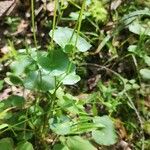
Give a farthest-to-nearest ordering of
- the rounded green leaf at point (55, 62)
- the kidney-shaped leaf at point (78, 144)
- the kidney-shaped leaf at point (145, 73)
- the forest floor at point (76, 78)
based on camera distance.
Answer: the kidney-shaped leaf at point (145, 73) < the kidney-shaped leaf at point (78, 144) < the forest floor at point (76, 78) < the rounded green leaf at point (55, 62)

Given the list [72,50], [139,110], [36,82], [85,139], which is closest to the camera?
[72,50]

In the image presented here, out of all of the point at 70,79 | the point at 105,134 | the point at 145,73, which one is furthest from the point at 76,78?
the point at 145,73

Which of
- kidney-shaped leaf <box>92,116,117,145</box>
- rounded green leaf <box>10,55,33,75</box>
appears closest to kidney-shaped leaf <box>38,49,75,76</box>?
rounded green leaf <box>10,55,33,75</box>

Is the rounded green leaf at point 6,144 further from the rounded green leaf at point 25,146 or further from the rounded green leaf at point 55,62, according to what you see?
the rounded green leaf at point 55,62

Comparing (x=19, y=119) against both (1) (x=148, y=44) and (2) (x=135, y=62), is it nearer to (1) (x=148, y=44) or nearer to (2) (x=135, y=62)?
(2) (x=135, y=62)

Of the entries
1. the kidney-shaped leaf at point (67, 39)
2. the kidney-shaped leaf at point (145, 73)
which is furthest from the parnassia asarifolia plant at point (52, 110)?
the kidney-shaped leaf at point (145, 73)

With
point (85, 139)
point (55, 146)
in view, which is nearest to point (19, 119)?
point (55, 146)

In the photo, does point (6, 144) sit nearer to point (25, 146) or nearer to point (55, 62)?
point (25, 146)
